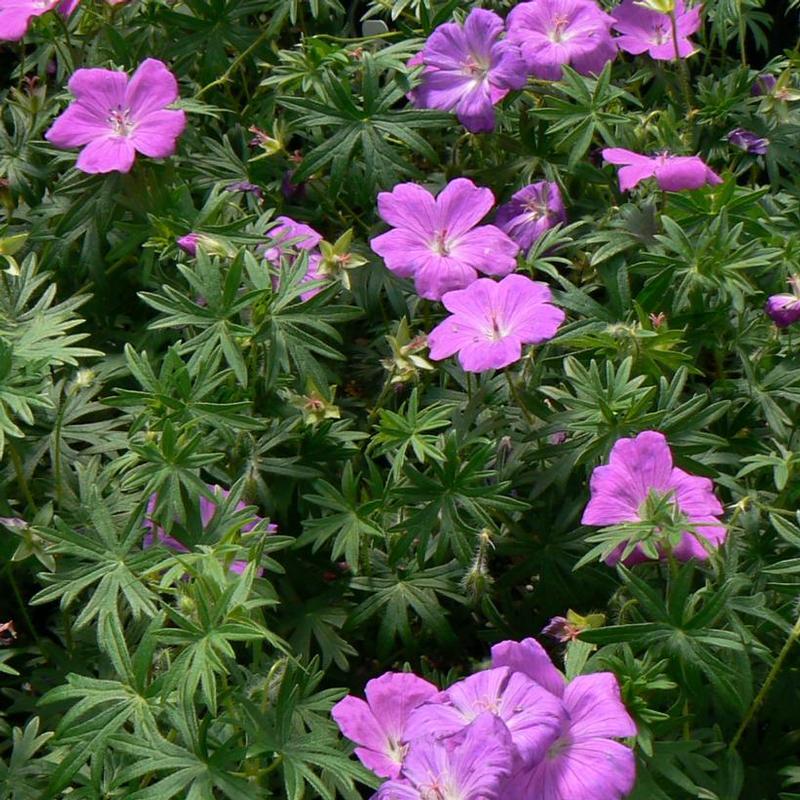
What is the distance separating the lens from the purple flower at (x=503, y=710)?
1.31 m

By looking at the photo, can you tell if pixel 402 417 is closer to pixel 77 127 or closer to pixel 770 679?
pixel 770 679

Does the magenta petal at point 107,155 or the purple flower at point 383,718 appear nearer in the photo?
the purple flower at point 383,718

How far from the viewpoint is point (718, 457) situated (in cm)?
183

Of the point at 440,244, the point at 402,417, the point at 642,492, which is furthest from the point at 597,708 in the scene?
the point at 440,244

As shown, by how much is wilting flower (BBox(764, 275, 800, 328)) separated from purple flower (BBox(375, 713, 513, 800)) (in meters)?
0.79

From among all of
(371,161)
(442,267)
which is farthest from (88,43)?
(442,267)

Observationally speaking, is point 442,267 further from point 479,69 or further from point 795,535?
point 795,535

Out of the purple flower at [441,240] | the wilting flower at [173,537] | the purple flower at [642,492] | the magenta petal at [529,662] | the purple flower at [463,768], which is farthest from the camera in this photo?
the purple flower at [441,240]

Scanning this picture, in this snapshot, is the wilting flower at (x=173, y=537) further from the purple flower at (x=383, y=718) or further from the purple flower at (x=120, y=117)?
the purple flower at (x=120, y=117)

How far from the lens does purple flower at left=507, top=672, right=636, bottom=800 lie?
1.33 meters

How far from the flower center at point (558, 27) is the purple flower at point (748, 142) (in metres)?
0.36

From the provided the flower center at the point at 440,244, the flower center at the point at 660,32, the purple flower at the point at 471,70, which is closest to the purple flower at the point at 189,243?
the flower center at the point at 440,244

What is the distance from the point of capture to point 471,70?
6.74ft

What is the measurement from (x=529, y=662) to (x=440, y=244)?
0.77 meters
